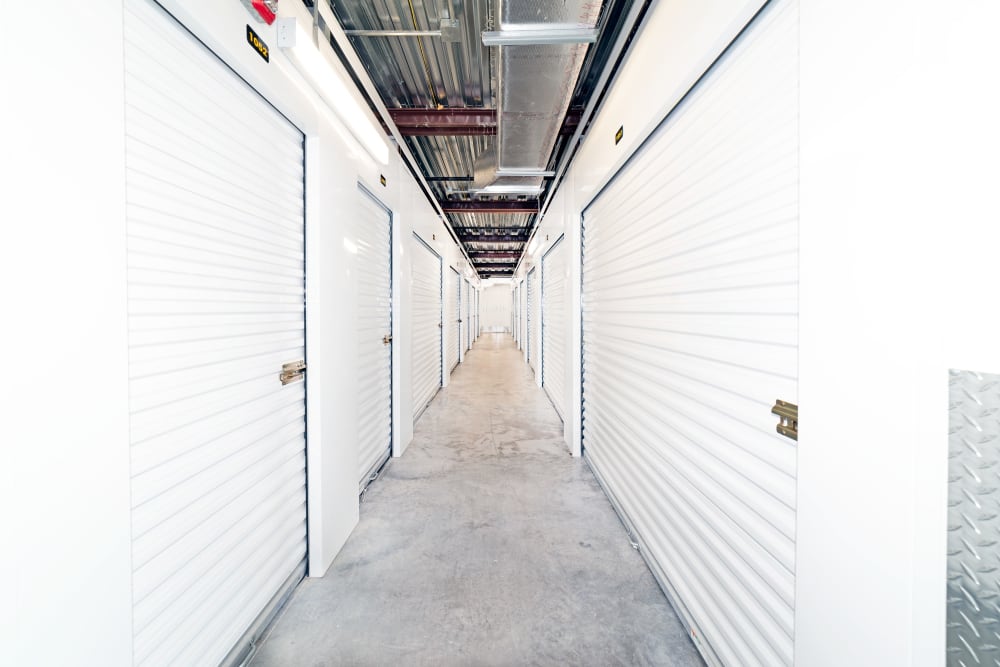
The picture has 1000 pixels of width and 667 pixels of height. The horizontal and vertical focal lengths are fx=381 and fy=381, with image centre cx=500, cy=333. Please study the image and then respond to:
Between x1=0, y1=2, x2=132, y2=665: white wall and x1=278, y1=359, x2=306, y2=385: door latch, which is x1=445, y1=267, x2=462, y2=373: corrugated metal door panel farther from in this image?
x1=0, y1=2, x2=132, y2=665: white wall

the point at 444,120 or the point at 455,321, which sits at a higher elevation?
the point at 444,120

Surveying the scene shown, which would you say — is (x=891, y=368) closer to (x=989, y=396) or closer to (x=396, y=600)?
(x=989, y=396)

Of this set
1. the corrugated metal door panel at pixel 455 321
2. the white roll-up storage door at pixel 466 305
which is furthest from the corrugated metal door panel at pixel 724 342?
the white roll-up storage door at pixel 466 305

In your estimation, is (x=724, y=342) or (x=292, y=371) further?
(x=292, y=371)

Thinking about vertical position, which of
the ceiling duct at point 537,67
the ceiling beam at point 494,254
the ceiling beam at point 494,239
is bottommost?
the ceiling duct at point 537,67

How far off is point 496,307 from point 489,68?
18.3m

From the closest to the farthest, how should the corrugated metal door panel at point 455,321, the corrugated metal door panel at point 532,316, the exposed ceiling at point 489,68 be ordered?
the exposed ceiling at point 489,68 → the corrugated metal door panel at point 532,316 → the corrugated metal door panel at point 455,321

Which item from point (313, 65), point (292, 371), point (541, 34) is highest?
point (541, 34)

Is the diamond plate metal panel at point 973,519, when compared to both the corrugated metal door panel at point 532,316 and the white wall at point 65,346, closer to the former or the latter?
the white wall at point 65,346

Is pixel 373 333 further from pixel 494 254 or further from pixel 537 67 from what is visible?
pixel 494 254

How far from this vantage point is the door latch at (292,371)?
75.2 inches

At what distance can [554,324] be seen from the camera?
5.76 meters

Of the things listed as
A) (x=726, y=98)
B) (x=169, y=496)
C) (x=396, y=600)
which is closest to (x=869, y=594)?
(x=726, y=98)

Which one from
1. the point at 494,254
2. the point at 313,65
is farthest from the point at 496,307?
the point at 313,65
